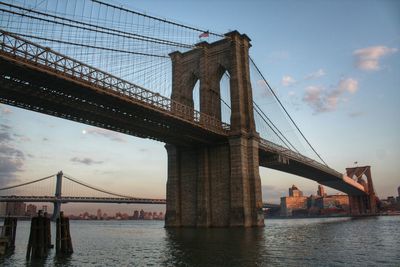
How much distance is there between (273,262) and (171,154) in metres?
40.3

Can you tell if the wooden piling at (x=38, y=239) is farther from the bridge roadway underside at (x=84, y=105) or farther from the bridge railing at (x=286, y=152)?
the bridge railing at (x=286, y=152)

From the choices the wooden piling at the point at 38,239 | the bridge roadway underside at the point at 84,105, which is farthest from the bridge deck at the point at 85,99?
the wooden piling at the point at 38,239

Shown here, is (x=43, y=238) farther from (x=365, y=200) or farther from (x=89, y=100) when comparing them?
(x=365, y=200)

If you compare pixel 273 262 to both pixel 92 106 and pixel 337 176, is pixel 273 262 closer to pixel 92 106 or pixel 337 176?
pixel 92 106

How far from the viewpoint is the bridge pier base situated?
52.9 m

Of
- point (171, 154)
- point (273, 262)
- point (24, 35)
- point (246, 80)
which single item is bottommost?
point (273, 262)

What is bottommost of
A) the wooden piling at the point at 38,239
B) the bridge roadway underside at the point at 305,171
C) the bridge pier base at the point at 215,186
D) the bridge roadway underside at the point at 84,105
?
the wooden piling at the point at 38,239

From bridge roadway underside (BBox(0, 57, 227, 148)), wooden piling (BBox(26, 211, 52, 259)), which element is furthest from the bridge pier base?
wooden piling (BBox(26, 211, 52, 259))

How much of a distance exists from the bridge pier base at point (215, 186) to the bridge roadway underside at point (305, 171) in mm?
7609

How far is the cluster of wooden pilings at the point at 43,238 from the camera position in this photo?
25812 millimetres

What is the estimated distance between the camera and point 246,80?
5881cm

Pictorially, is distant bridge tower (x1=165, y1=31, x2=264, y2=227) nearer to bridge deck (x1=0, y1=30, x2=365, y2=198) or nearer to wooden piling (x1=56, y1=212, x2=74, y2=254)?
bridge deck (x1=0, y1=30, x2=365, y2=198)

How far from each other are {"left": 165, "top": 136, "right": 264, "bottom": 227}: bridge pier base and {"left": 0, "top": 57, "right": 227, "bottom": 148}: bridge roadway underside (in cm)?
410

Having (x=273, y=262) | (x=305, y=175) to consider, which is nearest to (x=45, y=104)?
(x=273, y=262)
